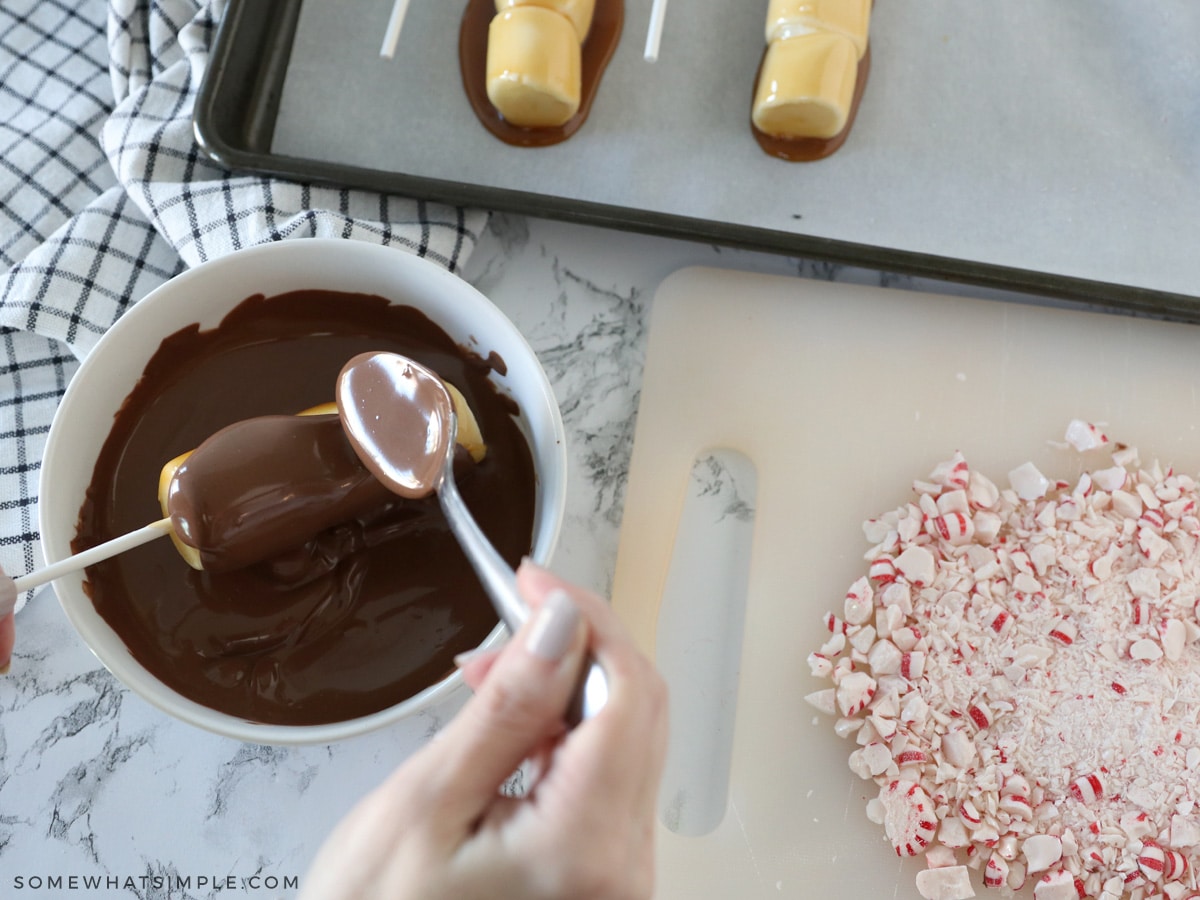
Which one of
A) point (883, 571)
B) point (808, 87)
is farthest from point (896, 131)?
point (883, 571)

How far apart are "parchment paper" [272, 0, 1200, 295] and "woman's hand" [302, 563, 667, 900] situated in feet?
2.22

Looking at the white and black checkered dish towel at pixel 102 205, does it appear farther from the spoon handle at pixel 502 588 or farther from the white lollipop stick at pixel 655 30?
the spoon handle at pixel 502 588

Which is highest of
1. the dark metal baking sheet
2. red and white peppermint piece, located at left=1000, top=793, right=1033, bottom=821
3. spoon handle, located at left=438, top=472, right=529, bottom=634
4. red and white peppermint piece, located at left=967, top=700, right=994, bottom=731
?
the dark metal baking sheet

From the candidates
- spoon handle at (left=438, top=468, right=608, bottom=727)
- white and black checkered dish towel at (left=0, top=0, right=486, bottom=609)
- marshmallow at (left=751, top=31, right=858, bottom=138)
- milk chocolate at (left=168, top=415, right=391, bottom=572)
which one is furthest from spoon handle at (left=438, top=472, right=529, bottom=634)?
marshmallow at (left=751, top=31, right=858, bottom=138)

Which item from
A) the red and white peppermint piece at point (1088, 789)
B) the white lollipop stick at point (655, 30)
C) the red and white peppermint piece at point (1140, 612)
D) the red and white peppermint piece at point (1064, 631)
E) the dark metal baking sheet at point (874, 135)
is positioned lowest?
the red and white peppermint piece at point (1088, 789)

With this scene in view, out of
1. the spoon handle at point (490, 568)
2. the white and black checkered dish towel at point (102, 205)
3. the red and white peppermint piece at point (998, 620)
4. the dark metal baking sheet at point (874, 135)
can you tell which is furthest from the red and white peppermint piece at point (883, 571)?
the white and black checkered dish towel at point (102, 205)

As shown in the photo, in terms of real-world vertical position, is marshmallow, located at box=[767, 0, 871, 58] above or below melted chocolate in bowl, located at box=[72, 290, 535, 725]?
above

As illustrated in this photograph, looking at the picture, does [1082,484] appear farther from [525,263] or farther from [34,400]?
[34,400]

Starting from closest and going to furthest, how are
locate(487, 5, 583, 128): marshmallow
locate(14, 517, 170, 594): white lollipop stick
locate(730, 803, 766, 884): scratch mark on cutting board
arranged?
1. locate(14, 517, 170, 594): white lollipop stick
2. locate(730, 803, 766, 884): scratch mark on cutting board
3. locate(487, 5, 583, 128): marshmallow

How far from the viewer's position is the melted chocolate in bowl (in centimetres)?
83

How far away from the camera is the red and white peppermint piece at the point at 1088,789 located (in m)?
0.92

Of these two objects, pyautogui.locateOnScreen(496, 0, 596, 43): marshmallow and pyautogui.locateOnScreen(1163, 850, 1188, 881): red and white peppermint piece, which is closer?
pyautogui.locateOnScreen(1163, 850, 1188, 881): red and white peppermint piece

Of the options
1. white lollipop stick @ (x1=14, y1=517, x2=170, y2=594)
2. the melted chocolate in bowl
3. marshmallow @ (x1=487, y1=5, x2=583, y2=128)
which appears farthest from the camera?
marshmallow @ (x1=487, y1=5, x2=583, y2=128)

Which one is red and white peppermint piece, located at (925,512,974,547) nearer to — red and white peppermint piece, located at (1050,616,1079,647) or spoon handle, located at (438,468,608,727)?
red and white peppermint piece, located at (1050,616,1079,647)
